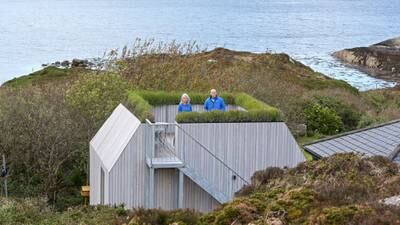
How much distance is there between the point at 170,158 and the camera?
16281 millimetres

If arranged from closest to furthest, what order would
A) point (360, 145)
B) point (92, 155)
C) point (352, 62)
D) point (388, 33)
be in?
point (360, 145)
point (92, 155)
point (352, 62)
point (388, 33)

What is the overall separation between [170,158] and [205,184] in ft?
3.44

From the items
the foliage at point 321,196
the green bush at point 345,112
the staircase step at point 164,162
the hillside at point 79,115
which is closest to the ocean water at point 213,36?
the green bush at point 345,112

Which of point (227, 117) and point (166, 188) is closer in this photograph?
point (166, 188)

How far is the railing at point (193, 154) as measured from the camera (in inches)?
642

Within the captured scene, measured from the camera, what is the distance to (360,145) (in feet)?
51.6

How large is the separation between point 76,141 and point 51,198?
199 centimetres

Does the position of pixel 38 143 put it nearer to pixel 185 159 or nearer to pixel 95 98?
pixel 95 98

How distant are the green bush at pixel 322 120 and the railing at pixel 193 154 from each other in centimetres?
1499

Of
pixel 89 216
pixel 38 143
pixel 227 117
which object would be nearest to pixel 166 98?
pixel 227 117

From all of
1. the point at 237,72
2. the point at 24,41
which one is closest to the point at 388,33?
the point at 24,41

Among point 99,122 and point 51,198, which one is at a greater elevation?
point 99,122

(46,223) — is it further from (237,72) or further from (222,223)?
(237,72)

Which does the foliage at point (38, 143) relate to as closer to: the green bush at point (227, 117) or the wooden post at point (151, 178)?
the wooden post at point (151, 178)
